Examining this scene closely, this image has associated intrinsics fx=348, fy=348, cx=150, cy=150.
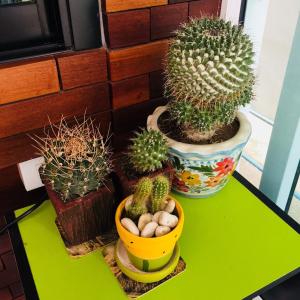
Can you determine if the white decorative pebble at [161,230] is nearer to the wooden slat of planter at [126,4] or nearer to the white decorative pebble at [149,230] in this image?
the white decorative pebble at [149,230]

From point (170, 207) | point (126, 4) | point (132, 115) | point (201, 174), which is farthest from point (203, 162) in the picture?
point (126, 4)

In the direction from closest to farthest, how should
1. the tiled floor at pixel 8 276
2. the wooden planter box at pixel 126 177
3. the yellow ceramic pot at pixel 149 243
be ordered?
the yellow ceramic pot at pixel 149 243, the wooden planter box at pixel 126 177, the tiled floor at pixel 8 276

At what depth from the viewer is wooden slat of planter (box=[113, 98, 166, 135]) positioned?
847 millimetres

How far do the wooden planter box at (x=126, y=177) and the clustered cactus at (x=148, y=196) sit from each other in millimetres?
64

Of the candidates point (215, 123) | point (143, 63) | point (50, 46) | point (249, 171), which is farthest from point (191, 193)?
point (249, 171)

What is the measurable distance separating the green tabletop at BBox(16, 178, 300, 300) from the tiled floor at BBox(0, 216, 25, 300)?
0.32 m

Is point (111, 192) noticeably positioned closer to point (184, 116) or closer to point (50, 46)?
point (184, 116)

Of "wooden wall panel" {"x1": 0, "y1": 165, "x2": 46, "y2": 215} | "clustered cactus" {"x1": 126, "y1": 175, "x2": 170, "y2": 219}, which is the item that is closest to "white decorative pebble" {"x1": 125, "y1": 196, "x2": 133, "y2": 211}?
"clustered cactus" {"x1": 126, "y1": 175, "x2": 170, "y2": 219}

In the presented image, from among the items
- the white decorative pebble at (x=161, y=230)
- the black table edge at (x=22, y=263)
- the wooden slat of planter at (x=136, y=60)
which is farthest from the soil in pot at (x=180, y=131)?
the black table edge at (x=22, y=263)

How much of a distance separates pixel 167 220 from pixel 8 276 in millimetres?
716

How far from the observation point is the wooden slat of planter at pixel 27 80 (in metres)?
0.67

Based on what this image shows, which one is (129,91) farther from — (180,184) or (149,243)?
(149,243)

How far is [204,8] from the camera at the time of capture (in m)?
0.83

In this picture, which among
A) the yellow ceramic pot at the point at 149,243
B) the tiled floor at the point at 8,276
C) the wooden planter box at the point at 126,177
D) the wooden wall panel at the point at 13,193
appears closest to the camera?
the yellow ceramic pot at the point at 149,243
